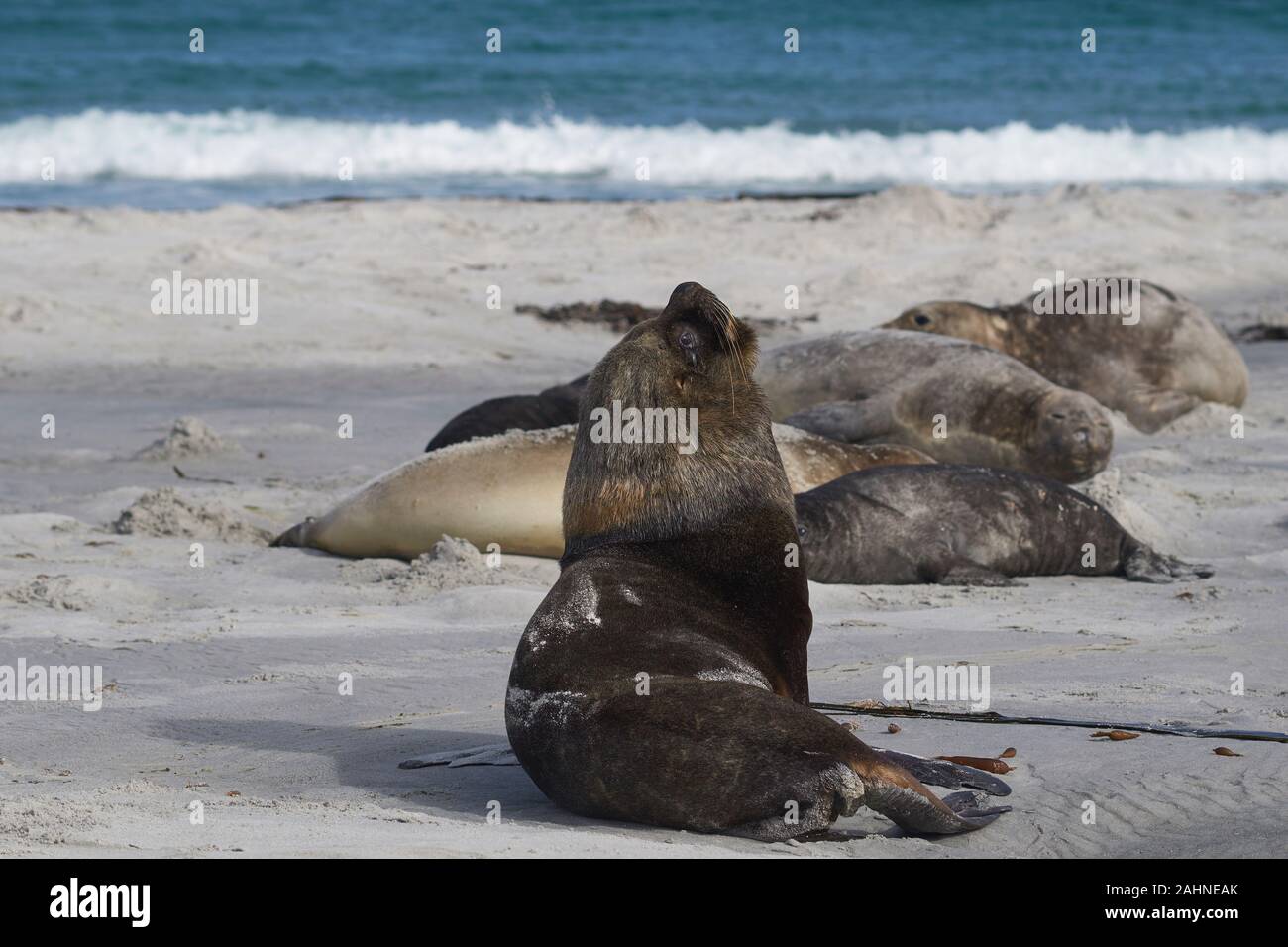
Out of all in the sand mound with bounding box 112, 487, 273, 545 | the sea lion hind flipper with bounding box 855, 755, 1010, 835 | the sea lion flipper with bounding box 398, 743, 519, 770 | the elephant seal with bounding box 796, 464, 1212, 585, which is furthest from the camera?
the sand mound with bounding box 112, 487, 273, 545

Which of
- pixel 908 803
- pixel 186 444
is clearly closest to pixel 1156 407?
pixel 186 444

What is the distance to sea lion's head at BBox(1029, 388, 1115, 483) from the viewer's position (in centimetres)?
912

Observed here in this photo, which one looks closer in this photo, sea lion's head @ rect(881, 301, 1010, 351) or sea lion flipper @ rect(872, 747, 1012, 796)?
sea lion flipper @ rect(872, 747, 1012, 796)

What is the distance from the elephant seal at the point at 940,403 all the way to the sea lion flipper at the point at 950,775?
5.22 meters

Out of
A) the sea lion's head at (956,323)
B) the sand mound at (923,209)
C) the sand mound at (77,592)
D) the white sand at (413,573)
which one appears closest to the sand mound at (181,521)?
the white sand at (413,573)

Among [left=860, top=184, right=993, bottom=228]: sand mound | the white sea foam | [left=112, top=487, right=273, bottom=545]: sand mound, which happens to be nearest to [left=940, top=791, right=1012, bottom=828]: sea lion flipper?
[left=112, top=487, right=273, bottom=545]: sand mound

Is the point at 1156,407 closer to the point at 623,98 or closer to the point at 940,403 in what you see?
the point at 940,403

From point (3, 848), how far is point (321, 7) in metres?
39.4

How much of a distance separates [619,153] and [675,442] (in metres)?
23.6

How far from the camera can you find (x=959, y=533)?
7613 millimetres

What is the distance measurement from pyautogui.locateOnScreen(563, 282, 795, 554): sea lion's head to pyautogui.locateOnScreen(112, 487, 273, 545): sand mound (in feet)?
12.5

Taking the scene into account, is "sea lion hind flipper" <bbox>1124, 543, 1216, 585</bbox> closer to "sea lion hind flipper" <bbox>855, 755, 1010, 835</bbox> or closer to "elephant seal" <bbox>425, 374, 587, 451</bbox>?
"elephant seal" <bbox>425, 374, 587, 451</bbox>

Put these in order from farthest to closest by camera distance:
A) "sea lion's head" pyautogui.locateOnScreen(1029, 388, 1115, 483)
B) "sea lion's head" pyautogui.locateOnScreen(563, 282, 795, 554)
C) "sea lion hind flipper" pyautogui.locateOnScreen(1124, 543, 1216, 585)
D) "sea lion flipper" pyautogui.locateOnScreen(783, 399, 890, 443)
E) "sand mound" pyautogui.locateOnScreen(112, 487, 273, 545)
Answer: "sea lion flipper" pyautogui.locateOnScreen(783, 399, 890, 443) → "sea lion's head" pyautogui.locateOnScreen(1029, 388, 1115, 483) → "sand mound" pyautogui.locateOnScreen(112, 487, 273, 545) → "sea lion hind flipper" pyautogui.locateOnScreen(1124, 543, 1216, 585) → "sea lion's head" pyautogui.locateOnScreen(563, 282, 795, 554)

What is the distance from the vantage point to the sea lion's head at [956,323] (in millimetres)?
11109
